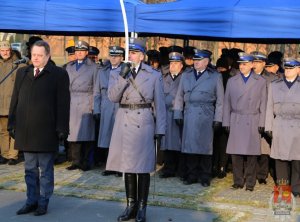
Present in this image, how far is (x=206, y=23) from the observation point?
8.20 meters

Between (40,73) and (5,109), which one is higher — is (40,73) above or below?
above

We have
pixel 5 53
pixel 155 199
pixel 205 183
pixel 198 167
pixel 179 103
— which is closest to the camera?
pixel 155 199

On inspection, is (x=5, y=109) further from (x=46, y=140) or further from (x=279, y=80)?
(x=279, y=80)

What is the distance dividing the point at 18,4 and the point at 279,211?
5849 millimetres

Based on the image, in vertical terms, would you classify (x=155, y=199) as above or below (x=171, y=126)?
below

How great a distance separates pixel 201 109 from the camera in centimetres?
824

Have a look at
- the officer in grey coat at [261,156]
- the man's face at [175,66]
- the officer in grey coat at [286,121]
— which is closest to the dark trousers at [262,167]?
the officer in grey coat at [261,156]

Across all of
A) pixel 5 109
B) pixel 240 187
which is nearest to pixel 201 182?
pixel 240 187

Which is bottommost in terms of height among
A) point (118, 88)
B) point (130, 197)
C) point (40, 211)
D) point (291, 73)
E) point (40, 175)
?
point (40, 211)

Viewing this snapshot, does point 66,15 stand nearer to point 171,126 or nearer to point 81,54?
point 81,54

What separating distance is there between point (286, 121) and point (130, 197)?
256 centimetres

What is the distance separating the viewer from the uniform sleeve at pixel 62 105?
6.34 m

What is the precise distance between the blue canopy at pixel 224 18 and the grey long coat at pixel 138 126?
2.14 meters

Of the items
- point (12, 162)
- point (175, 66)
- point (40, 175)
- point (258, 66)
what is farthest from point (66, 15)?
point (40, 175)
